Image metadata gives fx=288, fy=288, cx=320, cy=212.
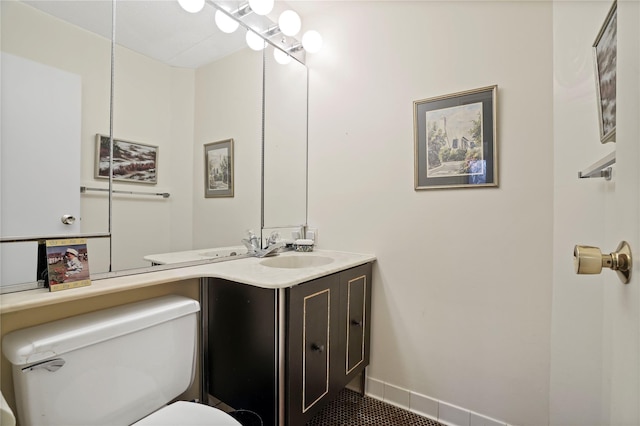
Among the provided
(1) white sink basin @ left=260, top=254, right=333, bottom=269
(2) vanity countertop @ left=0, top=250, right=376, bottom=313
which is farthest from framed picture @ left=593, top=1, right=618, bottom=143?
(1) white sink basin @ left=260, top=254, right=333, bottom=269

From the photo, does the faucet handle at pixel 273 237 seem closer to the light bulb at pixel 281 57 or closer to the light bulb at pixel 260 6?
the light bulb at pixel 281 57

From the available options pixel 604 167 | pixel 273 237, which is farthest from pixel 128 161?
pixel 604 167

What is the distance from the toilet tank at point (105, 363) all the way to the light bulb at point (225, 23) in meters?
1.38

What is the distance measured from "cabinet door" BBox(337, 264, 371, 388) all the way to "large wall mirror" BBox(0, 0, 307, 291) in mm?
632

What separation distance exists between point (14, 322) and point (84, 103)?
29.7 inches

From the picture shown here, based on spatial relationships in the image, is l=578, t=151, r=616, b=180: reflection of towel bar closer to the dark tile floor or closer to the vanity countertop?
the vanity countertop

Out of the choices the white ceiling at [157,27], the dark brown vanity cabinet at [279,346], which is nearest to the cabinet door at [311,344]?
the dark brown vanity cabinet at [279,346]

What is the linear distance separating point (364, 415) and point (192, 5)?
88.0 inches

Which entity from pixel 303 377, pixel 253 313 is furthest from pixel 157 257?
pixel 303 377

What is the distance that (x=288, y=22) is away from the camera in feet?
5.80

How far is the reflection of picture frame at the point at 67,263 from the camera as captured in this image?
897 mm

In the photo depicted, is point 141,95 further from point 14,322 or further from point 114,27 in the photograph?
point 14,322

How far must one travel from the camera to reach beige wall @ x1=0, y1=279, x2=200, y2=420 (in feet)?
2.84

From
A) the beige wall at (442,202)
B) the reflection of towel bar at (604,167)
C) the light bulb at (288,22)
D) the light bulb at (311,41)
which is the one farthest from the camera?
the light bulb at (311,41)
